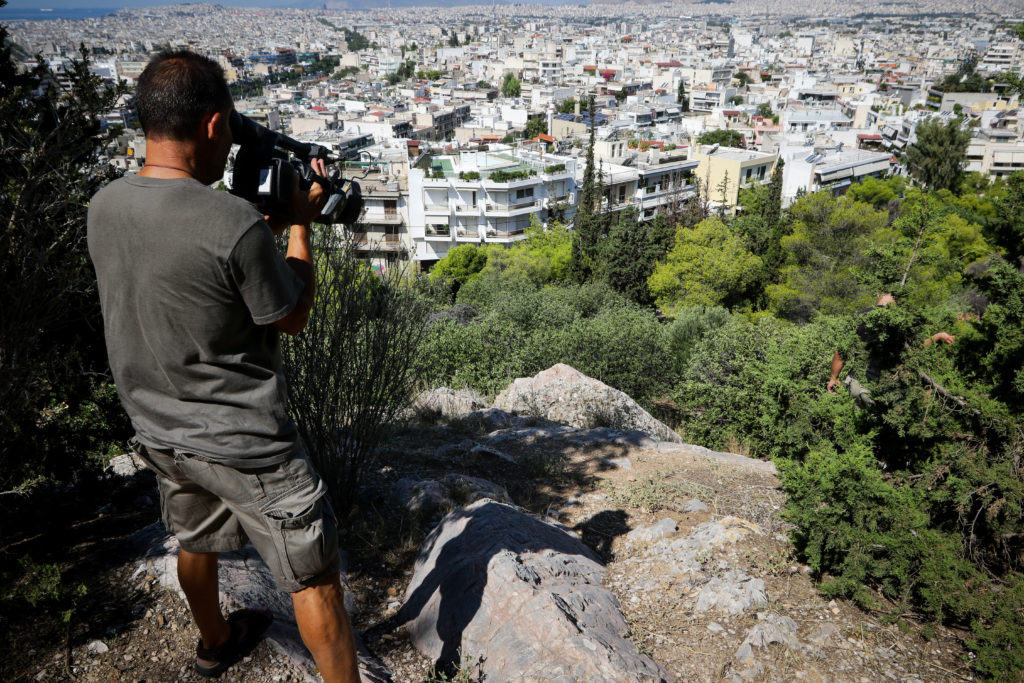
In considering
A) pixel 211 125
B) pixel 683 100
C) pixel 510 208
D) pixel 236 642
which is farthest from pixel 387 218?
pixel 683 100

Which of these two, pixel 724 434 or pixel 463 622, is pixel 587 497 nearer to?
pixel 463 622

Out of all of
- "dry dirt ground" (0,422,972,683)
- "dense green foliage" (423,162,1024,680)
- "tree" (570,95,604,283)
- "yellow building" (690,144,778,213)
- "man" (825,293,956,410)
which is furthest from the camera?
"yellow building" (690,144,778,213)

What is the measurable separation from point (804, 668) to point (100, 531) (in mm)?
3459

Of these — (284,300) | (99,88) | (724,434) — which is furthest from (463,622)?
(724,434)

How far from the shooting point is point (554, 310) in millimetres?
14188

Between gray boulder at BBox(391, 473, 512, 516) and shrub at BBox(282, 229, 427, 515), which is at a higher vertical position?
shrub at BBox(282, 229, 427, 515)

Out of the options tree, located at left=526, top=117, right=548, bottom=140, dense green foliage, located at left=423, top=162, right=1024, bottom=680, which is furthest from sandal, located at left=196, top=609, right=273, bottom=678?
tree, located at left=526, top=117, right=548, bottom=140

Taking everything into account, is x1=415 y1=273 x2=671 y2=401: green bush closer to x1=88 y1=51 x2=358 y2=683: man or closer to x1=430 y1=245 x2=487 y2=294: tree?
x1=88 y1=51 x2=358 y2=683: man

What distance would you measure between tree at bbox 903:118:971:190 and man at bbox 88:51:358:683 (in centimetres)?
4266

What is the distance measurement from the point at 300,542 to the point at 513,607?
126 cm

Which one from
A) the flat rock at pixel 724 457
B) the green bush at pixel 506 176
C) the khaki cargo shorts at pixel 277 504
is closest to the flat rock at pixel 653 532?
the flat rock at pixel 724 457

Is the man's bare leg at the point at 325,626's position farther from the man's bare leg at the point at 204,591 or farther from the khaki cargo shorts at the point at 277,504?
the man's bare leg at the point at 204,591

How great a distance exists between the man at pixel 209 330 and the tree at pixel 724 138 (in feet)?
205

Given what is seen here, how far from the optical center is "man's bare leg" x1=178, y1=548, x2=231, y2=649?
2145 mm
